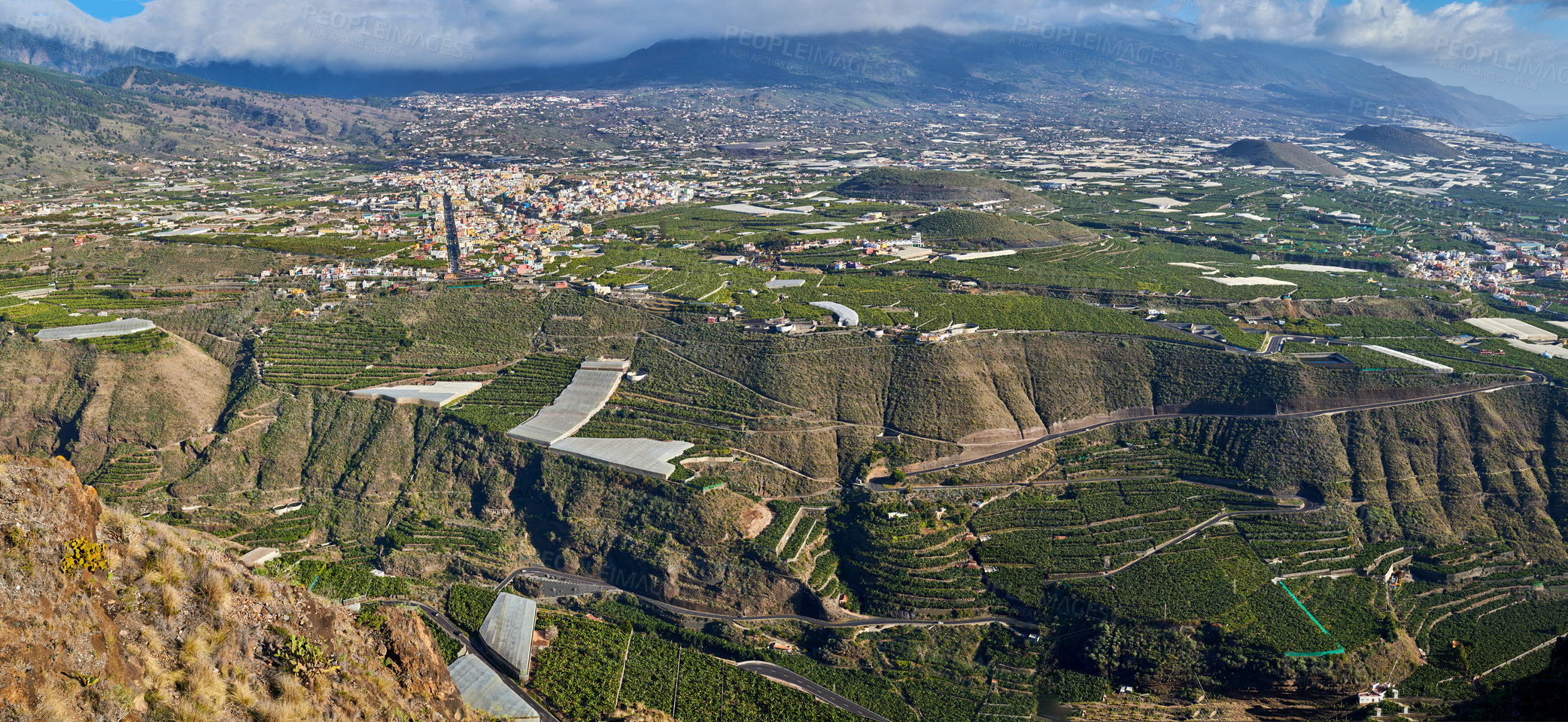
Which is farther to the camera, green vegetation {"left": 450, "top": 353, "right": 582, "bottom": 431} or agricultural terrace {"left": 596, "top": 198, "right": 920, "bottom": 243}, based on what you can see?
agricultural terrace {"left": 596, "top": 198, "right": 920, "bottom": 243}

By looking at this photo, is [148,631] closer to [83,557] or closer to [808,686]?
[83,557]

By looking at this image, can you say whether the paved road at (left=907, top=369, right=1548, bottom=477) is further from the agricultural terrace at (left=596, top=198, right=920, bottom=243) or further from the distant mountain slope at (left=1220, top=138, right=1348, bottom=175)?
the distant mountain slope at (left=1220, top=138, right=1348, bottom=175)

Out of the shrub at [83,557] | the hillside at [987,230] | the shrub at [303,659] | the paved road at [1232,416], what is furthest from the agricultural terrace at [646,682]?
the hillside at [987,230]

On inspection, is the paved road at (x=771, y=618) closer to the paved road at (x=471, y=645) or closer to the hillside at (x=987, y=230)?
the paved road at (x=471, y=645)

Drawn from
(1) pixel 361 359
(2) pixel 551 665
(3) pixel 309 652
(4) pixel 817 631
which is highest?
(3) pixel 309 652

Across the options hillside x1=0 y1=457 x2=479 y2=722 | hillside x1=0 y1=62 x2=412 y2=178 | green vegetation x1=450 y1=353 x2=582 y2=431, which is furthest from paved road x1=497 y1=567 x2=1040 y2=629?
hillside x1=0 y1=62 x2=412 y2=178

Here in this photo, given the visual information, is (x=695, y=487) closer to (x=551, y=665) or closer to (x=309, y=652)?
(x=551, y=665)

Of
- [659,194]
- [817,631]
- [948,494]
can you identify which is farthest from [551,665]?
[659,194]
